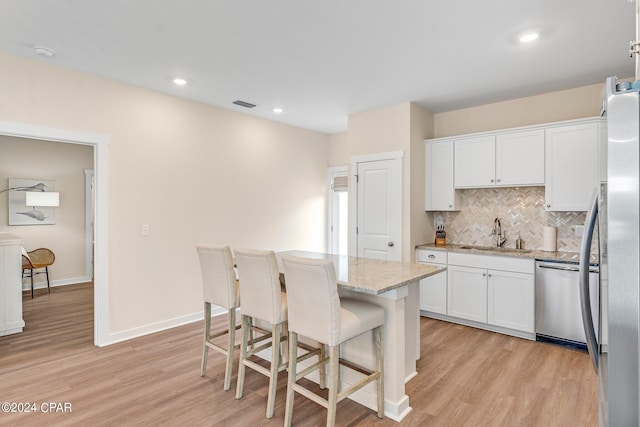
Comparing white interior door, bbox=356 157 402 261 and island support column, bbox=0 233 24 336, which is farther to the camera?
white interior door, bbox=356 157 402 261

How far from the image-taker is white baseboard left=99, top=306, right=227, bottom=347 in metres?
3.51

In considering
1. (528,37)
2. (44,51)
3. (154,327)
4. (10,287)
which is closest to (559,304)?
(528,37)

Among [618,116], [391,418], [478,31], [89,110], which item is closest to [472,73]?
[478,31]

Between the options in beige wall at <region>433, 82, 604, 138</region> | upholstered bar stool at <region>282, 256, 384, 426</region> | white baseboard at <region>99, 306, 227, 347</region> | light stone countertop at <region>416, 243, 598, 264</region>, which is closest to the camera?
upholstered bar stool at <region>282, 256, 384, 426</region>

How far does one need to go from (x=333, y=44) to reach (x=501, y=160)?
2.43 m

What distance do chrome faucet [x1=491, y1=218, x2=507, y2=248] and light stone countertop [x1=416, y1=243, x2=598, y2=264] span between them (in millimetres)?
109

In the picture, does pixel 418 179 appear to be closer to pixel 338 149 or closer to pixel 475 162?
pixel 475 162

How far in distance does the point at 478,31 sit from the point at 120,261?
3.87 metres

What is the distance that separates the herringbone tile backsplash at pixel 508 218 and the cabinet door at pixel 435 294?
0.72 m

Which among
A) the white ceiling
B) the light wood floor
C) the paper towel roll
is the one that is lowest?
the light wood floor

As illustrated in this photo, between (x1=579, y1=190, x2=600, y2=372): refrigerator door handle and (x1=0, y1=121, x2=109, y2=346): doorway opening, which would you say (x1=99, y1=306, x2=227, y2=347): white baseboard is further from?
(x1=579, y1=190, x2=600, y2=372): refrigerator door handle

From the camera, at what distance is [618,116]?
867 millimetres

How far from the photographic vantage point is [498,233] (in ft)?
13.9

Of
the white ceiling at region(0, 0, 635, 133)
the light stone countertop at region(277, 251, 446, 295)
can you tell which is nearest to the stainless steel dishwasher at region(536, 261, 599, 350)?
the light stone countertop at region(277, 251, 446, 295)
